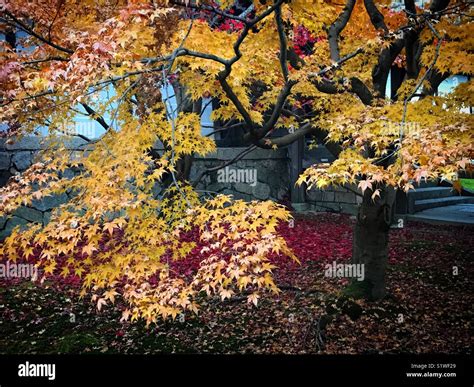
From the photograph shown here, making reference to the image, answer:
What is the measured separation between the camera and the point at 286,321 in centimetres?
685

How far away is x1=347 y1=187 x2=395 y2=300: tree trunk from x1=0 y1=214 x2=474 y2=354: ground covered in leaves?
231mm

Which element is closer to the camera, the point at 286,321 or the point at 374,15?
the point at 374,15

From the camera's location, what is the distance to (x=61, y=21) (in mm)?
6387

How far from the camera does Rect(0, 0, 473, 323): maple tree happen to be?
14.4 feet

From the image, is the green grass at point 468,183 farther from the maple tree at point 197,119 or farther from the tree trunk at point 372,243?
the tree trunk at point 372,243

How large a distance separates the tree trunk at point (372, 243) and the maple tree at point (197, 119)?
0.02 meters

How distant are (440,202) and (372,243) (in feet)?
23.2

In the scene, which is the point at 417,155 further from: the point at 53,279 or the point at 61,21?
the point at 53,279

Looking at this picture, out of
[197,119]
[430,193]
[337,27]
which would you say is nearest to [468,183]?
[430,193]

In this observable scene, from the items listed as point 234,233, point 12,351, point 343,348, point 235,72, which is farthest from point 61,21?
point 343,348

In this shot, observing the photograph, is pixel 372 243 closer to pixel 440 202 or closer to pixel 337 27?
pixel 337 27

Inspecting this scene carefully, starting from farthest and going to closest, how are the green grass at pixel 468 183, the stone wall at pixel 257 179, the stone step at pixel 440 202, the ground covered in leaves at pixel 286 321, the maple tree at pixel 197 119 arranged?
the stone wall at pixel 257 179, the green grass at pixel 468 183, the stone step at pixel 440 202, the ground covered in leaves at pixel 286 321, the maple tree at pixel 197 119

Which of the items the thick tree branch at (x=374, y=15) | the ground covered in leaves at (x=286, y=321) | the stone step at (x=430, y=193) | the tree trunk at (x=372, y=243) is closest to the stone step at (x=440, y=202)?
the stone step at (x=430, y=193)

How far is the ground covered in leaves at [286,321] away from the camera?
623 centimetres
